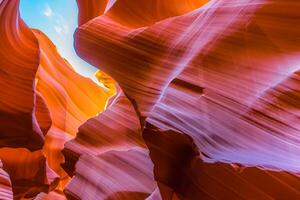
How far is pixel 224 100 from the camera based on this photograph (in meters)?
2.32

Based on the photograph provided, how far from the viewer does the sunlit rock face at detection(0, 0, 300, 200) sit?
206 cm

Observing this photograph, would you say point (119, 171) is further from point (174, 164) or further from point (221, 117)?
point (221, 117)

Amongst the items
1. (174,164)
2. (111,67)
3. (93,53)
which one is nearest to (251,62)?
(174,164)

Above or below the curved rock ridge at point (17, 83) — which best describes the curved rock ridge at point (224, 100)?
above

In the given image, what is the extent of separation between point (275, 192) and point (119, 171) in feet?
7.19

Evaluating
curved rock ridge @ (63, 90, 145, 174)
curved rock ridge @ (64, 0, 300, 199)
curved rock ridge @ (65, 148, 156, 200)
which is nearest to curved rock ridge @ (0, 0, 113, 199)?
curved rock ridge @ (63, 90, 145, 174)

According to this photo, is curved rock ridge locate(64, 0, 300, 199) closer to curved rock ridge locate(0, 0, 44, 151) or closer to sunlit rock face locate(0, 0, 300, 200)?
sunlit rock face locate(0, 0, 300, 200)

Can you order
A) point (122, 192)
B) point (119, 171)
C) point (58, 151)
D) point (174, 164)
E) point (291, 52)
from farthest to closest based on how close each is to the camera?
point (58, 151) < point (119, 171) < point (122, 192) < point (174, 164) < point (291, 52)

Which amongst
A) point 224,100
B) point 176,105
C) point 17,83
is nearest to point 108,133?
point 17,83

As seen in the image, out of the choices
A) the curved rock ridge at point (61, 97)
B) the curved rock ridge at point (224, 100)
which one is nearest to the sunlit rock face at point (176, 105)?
the curved rock ridge at point (224, 100)

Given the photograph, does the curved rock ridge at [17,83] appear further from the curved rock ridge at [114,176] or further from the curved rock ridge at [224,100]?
the curved rock ridge at [224,100]

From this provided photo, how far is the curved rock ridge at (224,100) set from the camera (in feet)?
6.53

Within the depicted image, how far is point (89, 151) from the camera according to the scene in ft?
14.8

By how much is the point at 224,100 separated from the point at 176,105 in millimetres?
327
